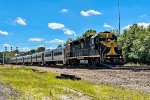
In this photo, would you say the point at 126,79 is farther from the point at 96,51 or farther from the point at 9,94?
the point at 96,51

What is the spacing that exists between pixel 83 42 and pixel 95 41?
4.48m

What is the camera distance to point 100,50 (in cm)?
3741

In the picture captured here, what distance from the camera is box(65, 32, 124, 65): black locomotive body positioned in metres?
37.1

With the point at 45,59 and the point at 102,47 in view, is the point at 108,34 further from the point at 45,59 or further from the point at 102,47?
the point at 45,59

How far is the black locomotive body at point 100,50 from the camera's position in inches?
1462

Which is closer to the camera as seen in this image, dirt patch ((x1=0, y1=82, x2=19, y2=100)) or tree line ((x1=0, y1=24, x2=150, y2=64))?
dirt patch ((x1=0, y1=82, x2=19, y2=100))

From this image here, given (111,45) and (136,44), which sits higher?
(136,44)

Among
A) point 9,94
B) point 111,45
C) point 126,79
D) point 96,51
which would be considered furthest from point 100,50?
point 9,94

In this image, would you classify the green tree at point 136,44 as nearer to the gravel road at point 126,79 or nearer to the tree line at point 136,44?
the tree line at point 136,44

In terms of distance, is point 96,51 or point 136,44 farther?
point 136,44

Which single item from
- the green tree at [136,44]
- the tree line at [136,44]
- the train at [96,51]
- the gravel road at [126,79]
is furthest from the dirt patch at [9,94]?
the green tree at [136,44]

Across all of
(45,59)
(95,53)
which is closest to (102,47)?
(95,53)

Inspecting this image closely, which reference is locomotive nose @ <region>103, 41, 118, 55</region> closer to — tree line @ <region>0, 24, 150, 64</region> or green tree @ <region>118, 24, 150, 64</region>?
tree line @ <region>0, 24, 150, 64</region>

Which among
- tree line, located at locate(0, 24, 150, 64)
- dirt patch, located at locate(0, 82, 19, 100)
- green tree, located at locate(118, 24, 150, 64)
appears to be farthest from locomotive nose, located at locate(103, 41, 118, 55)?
dirt patch, located at locate(0, 82, 19, 100)
